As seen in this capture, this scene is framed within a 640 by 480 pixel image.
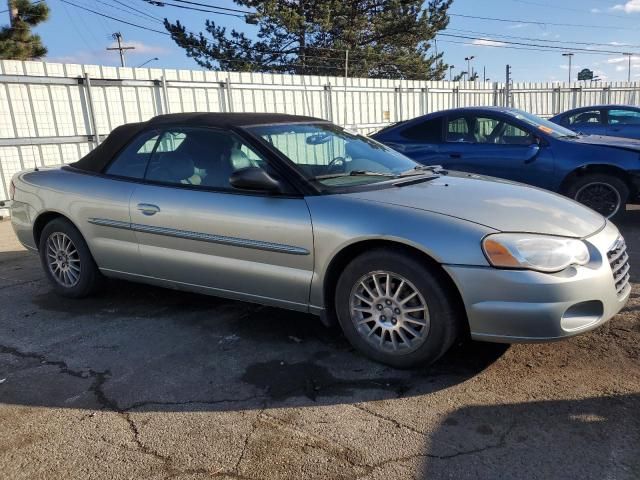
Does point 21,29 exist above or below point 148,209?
above

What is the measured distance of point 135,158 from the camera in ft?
14.5

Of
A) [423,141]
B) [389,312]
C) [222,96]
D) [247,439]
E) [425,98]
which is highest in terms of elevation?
[222,96]

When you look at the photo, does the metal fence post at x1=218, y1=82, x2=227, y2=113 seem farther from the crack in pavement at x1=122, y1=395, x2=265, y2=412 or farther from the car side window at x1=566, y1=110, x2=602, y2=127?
the crack in pavement at x1=122, y1=395, x2=265, y2=412

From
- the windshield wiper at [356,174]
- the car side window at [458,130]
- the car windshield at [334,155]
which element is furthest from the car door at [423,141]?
the windshield wiper at [356,174]

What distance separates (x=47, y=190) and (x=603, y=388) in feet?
14.4

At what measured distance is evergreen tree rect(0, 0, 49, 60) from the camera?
1706cm

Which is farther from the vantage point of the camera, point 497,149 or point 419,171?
point 497,149

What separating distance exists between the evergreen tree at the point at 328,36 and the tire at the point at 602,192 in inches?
830

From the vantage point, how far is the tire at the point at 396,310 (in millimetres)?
3135

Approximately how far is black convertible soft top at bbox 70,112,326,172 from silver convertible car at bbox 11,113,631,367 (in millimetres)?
22

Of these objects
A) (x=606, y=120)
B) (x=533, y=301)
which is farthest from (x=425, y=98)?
(x=533, y=301)

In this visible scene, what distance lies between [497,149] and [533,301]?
4.74m

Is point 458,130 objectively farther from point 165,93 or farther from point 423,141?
point 165,93

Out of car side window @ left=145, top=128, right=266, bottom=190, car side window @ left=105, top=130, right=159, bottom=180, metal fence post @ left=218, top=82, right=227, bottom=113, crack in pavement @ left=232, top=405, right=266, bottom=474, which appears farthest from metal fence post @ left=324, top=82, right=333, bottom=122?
crack in pavement @ left=232, top=405, right=266, bottom=474
